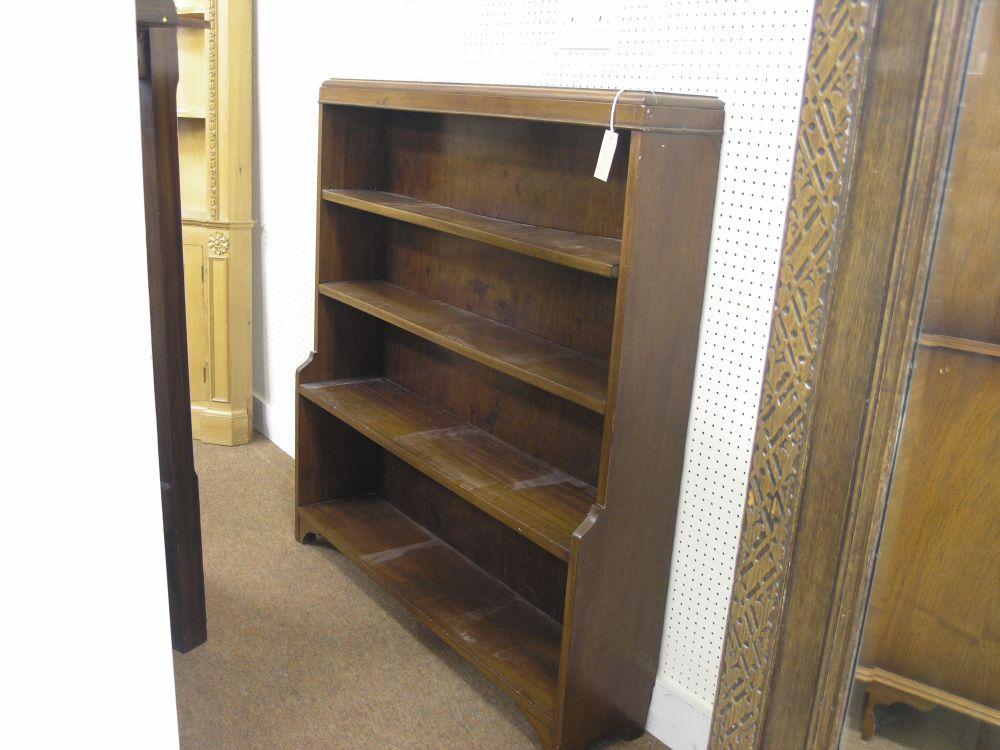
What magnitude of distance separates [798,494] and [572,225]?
1.19 m

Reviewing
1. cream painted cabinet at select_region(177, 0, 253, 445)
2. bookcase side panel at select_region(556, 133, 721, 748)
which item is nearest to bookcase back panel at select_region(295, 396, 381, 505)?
cream painted cabinet at select_region(177, 0, 253, 445)

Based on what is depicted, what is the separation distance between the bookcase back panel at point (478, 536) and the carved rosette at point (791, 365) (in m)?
1.07

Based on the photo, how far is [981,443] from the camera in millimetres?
1129

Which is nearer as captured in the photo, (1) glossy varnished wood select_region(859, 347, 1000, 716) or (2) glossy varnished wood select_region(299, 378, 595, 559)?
(1) glossy varnished wood select_region(859, 347, 1000, 716)

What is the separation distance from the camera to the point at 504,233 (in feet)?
7.30

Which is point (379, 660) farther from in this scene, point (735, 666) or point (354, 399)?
point (735, 666)

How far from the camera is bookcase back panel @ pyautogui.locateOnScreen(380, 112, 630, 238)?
227 cm

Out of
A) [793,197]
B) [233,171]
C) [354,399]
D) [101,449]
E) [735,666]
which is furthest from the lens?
[233,171]

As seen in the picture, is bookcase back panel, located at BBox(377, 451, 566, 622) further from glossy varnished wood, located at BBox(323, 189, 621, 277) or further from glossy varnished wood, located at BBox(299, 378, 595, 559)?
glossy varnished wood, located at BBox(323, 189, 621, 277)

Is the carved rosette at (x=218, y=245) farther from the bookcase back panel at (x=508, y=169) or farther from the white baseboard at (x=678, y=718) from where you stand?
the white baseboard at (x=678, y=718)

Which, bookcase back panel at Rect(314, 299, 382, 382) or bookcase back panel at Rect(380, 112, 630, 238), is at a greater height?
bookcase back panel at Rect(380, 112, 630, 238)

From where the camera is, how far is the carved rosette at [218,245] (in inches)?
150

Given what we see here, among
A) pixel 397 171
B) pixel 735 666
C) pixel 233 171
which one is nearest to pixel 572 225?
pixel 397 171

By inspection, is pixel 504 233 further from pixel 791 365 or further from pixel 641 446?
pixel 791 365
